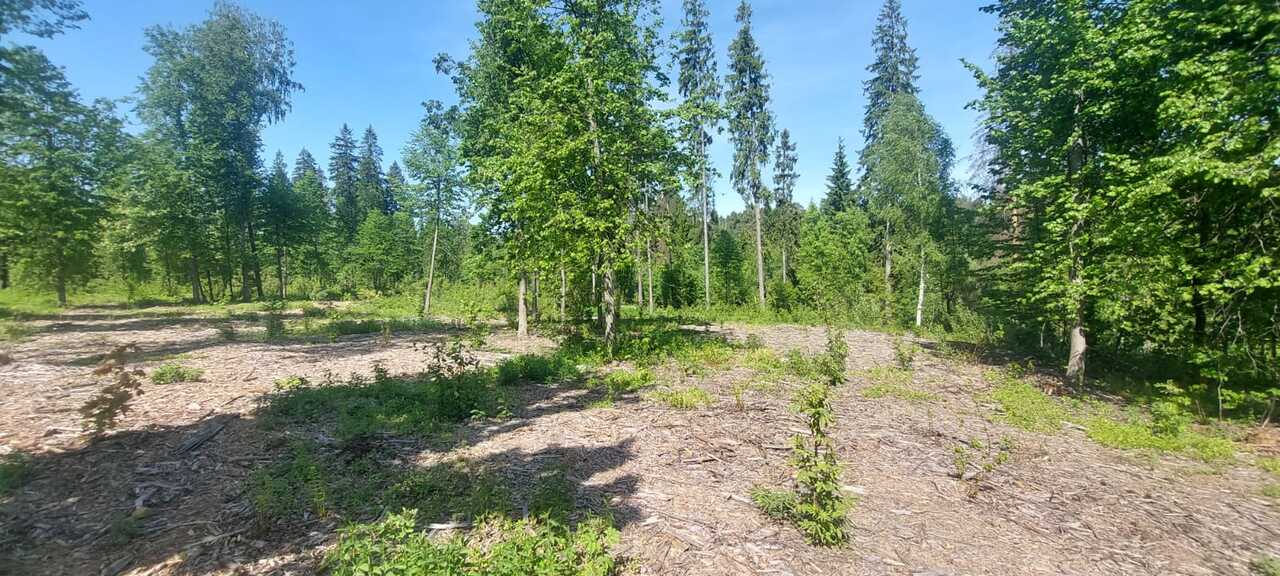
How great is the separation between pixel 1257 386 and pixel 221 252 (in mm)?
43784

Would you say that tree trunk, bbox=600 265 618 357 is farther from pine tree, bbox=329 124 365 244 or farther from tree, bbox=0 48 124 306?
pine tree, bbox=329 124 365 244

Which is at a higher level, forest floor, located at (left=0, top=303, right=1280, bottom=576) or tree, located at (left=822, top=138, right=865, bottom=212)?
tree, located at (left=822, top=138, right=865, bottom=212)

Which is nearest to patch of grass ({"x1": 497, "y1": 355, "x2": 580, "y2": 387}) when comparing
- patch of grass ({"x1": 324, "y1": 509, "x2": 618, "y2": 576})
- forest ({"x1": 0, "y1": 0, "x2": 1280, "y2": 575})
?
forest ({"x1": 0, "y1": 0, "x2": 1280, "y2": 575})

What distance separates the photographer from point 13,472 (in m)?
5.04

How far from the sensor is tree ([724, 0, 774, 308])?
90.2ft

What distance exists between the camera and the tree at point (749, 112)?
1083 inches

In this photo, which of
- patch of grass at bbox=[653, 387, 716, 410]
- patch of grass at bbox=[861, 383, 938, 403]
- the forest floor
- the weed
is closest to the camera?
the forest floor

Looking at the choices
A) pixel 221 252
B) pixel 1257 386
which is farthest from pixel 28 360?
pixel 221 252

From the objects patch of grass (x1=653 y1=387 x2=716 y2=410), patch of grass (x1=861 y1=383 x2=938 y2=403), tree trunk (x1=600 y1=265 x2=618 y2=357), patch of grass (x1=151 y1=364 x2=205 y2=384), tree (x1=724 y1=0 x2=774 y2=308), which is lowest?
patch of grass (x1=861 y1=383 x2=938 y2=403)

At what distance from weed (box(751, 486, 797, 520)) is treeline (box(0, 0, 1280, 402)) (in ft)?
24.2

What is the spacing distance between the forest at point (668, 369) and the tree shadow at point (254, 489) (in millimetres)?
43

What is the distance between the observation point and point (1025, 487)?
6020 millimetres

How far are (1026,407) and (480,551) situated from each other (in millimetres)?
9829

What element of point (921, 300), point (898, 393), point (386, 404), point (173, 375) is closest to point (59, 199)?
point (173, 375)
